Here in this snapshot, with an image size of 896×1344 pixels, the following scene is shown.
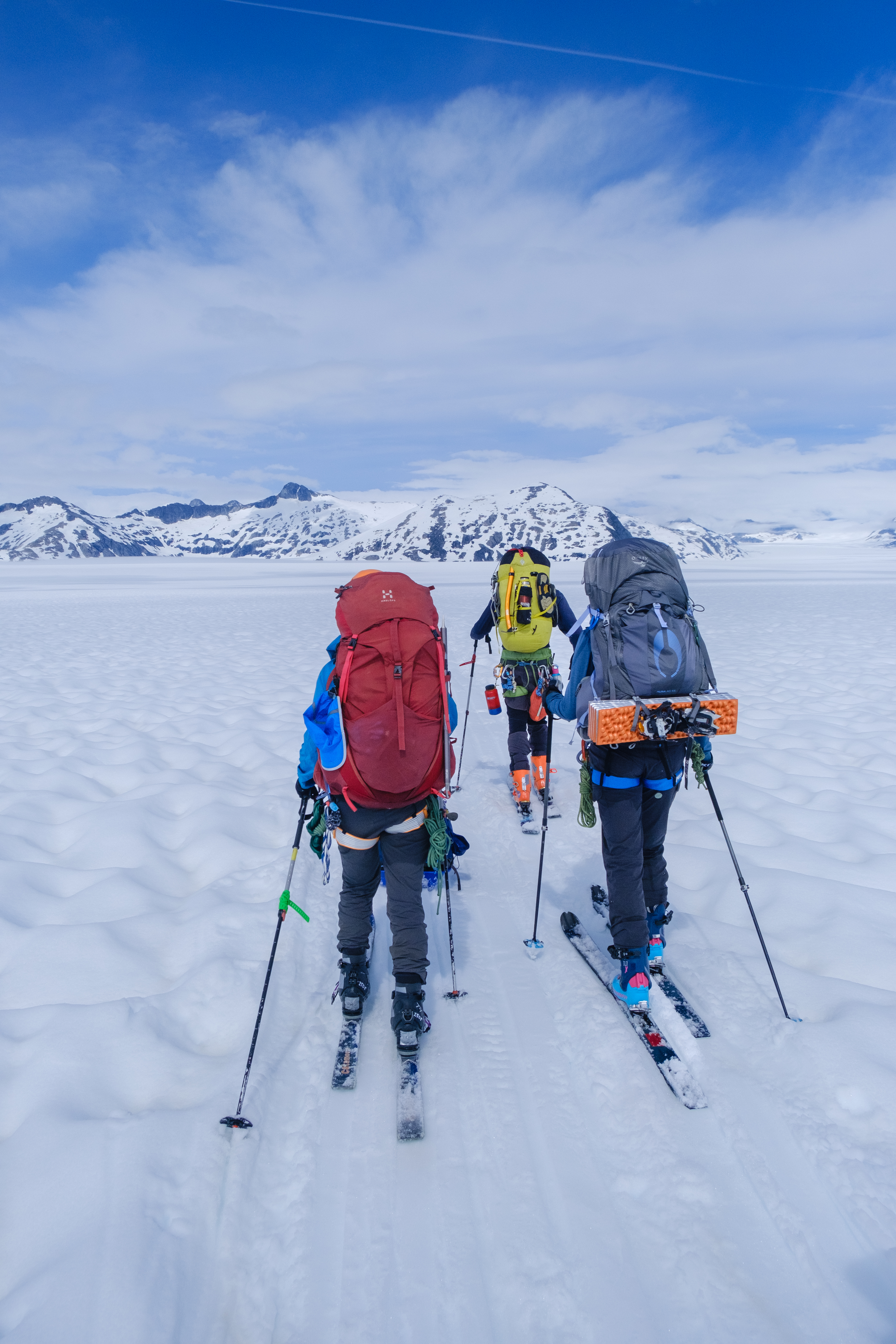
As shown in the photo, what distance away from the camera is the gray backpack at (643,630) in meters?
3.79

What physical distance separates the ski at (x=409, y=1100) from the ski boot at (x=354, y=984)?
1.33ft

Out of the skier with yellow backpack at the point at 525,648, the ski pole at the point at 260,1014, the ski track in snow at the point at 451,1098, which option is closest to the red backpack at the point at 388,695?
the ski pole at the point at 260,1014

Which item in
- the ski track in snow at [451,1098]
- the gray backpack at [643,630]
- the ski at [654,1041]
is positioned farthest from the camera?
the gray backpack at [643,630]

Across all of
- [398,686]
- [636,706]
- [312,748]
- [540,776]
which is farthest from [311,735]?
[540,776]

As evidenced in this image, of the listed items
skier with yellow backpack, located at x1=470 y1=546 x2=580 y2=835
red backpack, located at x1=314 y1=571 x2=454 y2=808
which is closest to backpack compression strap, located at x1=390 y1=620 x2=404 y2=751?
red backpack, located at x1=314 y1=571 x2=454 y2=808

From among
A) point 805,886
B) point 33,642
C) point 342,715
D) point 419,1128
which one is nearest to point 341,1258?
point 419,1128

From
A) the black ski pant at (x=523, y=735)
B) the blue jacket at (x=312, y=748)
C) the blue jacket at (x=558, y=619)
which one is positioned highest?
the blue jacket at (x=558, y=619)

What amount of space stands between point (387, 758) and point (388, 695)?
338mm

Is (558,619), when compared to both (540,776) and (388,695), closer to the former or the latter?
(540,776)

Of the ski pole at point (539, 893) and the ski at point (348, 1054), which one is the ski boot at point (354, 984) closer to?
the ski at point (348, 1054)

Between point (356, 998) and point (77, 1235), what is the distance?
168 cm

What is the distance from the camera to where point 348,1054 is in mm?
3713

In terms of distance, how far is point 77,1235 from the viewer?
2672mm

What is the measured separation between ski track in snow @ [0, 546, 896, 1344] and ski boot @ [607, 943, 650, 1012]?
0.41 feet
